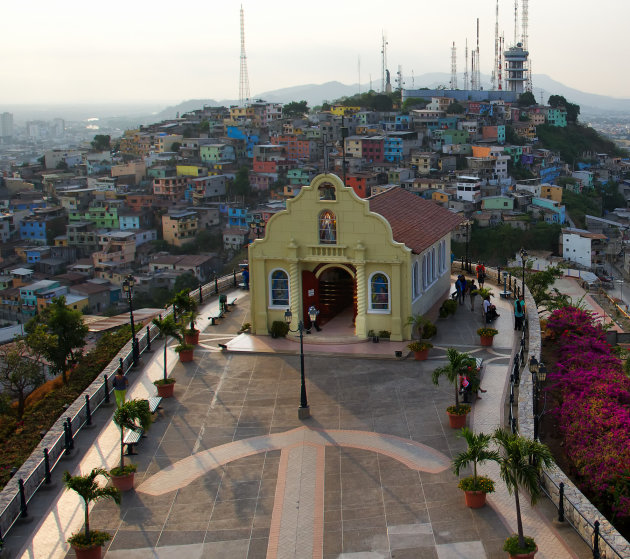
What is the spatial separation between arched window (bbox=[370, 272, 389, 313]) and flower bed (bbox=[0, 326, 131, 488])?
8366mm

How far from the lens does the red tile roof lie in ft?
79.5

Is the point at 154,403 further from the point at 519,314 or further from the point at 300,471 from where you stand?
the point at 519,314

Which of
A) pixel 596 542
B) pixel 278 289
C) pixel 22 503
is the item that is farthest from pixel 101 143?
pixel 596 542

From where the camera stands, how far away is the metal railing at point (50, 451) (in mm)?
13531

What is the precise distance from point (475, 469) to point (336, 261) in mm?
10436

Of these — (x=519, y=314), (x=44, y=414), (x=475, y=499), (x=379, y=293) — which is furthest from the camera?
(x=519, y=314)

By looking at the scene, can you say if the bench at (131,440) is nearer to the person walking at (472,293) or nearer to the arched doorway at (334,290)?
the arched doorway at (334,290)

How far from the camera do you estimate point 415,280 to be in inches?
938

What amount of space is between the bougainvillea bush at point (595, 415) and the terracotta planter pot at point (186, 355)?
31.5 ft

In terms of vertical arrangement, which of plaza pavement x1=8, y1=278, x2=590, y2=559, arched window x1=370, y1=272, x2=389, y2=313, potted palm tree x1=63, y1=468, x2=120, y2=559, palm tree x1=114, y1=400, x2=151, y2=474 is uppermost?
arched window x1=370, y1=272, x2=389, y2=313

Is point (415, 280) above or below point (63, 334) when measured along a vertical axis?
above

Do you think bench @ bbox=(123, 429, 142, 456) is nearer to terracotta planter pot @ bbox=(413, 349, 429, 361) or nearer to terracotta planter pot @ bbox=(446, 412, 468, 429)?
terracotta planter pot @ bbox=(446, 412, 468, 429)

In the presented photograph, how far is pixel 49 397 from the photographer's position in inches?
896

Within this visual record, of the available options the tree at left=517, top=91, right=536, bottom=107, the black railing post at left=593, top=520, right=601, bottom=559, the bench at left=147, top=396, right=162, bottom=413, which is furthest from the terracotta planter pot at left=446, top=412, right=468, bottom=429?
the tree at left=517, top=91, right=536, bottom=107
